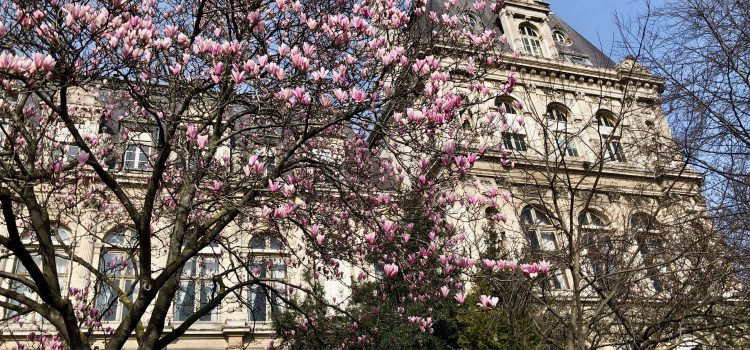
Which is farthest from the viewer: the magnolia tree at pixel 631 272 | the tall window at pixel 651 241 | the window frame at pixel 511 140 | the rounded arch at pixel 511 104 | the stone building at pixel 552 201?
the stone building at pixel 552 201

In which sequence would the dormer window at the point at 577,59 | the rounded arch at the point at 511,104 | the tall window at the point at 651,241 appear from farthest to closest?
1. the dormer window at the point at 577,59
2. the rounded arch at the point at 511,104
3. the tall window at the point at 651,241

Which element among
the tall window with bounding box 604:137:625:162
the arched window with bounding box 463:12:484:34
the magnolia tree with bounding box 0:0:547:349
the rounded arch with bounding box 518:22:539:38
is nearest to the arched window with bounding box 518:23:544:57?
the rounded arch with bounding box 518:22:539:38

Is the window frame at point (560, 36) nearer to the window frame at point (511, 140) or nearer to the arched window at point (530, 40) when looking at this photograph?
the arched window at point (530, 40)

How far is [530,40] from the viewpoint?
69.5ft

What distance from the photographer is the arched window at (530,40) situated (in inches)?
811

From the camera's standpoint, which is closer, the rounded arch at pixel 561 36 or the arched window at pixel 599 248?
the arched window at pixel 599 248

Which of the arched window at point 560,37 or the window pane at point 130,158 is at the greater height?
the arched window at point 560,37

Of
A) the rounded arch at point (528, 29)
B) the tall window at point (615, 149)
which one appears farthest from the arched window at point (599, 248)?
the rounded arch at point (528, 29)

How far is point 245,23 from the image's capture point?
587 cm

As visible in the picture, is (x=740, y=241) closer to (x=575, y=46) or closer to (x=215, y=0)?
(x=215, y=0)

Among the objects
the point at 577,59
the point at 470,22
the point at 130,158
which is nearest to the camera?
the point at 470,22

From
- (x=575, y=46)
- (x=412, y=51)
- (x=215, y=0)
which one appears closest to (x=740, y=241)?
(x=412, y=51)

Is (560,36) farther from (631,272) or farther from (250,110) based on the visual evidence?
(250,110)

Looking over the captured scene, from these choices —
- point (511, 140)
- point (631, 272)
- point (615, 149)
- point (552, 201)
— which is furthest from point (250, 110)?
point (552, 201)
